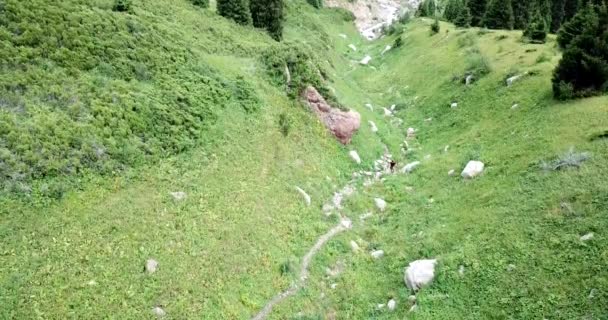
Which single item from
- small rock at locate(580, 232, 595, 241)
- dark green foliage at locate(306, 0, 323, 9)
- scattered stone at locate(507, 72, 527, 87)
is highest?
scattered stone at locate(507, 72, 527, 87)

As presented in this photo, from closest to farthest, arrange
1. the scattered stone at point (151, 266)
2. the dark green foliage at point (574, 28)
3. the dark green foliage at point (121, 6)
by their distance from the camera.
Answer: the scattered stone at point (151, 266)
the dark green foliage at point (121, 6)
the dark green foliage at point (574, 28)

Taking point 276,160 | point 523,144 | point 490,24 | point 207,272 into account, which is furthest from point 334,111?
point 490,24

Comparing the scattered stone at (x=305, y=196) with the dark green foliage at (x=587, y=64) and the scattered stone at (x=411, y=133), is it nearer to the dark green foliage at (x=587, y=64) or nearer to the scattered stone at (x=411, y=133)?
the scattered stone at (x=411, y=133)

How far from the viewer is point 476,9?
247 feet

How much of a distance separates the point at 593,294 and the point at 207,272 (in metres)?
14.7

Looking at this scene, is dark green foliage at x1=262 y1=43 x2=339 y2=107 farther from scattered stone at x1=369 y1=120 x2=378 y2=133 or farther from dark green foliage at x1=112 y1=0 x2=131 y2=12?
dark green foliage at x1=112 y1=0 x2=131 y2=12

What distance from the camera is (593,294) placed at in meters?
15.9

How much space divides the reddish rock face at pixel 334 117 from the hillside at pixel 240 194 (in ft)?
2.69

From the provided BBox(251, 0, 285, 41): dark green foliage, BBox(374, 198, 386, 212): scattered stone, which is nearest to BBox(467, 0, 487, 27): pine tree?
BBox(251, 0, 285, 41): dark green foliage

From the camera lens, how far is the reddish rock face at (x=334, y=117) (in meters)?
33.8

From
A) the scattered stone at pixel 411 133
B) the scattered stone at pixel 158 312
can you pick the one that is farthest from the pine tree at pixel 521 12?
the scattered stone at pixel 158 312

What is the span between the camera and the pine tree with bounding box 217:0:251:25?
45.2 meters

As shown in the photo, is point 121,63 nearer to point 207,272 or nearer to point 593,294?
point 207,272

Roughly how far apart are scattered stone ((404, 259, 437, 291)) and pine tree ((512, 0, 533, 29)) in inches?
2390
